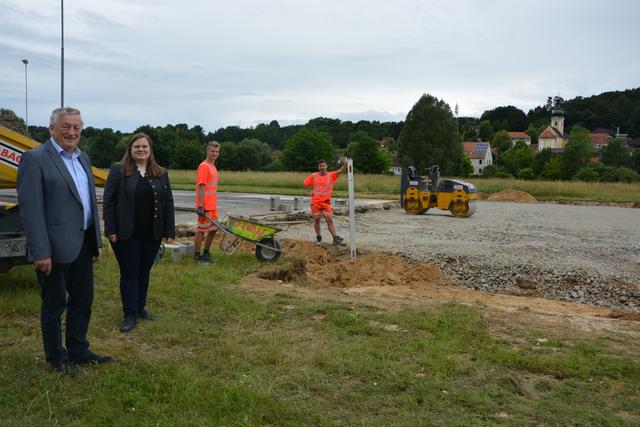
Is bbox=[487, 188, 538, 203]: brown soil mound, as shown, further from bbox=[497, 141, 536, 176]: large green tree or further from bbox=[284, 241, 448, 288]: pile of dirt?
bbox=[497, 141, 536, 176]: large green tree

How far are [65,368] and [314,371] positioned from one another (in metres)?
1.79

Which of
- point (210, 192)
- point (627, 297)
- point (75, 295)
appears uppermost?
point (210, 192)

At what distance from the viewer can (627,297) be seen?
26.2 feet

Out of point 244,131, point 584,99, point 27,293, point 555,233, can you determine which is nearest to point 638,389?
point 27,293

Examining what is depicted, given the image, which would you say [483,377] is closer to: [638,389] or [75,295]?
[638,389]

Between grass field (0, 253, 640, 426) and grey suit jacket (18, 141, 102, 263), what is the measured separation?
92 centimetres

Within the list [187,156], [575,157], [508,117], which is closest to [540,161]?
[575,157]

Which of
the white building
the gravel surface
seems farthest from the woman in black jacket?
the white building

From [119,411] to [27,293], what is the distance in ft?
10.8

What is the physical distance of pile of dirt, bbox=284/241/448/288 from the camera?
866 centimetres

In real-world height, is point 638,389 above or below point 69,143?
below

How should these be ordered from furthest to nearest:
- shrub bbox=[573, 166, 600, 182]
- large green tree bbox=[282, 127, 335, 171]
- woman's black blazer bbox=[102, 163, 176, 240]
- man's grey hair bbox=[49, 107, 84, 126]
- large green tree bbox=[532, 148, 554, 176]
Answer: large green tree bbox=[282, 127, 335, 171] → large green tree bbox=[532, 148, 554, 176] → shrub bbox=[573, 166, 600, 182] → woman's black blazer bbox=[102, 163, 176, 240] → man's grey hair bbox=[49, 107, 84, 126]

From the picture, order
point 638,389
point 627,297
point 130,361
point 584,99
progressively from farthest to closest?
1. point 584,99
2. point 627,297
3. point 130,361
4. point 638,389

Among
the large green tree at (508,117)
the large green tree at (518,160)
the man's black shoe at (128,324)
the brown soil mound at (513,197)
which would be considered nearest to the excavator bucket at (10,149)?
the man's black shoe at (128,324)
